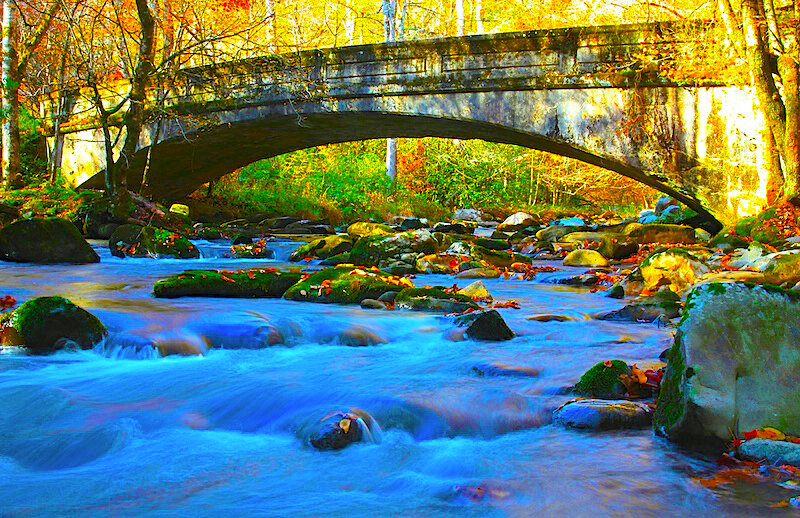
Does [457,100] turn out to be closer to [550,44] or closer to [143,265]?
[550,44]

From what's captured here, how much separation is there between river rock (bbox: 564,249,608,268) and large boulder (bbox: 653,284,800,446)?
22.7ft

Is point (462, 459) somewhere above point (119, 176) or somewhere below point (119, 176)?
below

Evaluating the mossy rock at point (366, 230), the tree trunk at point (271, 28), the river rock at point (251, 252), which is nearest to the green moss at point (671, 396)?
the river rock at point (251, 252)

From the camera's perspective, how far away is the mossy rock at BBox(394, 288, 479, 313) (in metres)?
5.71

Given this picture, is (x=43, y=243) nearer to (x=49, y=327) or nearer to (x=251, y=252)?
(x=251, y=252)

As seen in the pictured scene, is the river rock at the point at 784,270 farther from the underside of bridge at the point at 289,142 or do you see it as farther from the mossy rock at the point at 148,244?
the mossy rock at the point at 148,244

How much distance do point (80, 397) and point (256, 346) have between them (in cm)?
129

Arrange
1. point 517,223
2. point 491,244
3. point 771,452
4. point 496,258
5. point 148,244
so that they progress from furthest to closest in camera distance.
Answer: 1. point 517,223
2. point 491,244
3. point 148,244
4. point 496,258
5. point 771,452

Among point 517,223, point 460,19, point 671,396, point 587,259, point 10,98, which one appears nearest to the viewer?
point 671,396

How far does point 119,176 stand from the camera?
12.9 m

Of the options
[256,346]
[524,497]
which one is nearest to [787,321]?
[524,497]

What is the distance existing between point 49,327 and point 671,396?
3.38m

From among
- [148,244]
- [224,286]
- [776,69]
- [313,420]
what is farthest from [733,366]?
[148,244]

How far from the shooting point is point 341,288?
6453 mm
